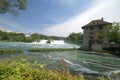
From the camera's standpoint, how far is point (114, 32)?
4962 cm

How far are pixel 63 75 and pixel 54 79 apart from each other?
233 mm

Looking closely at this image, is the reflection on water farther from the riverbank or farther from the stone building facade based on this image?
the stone building facade

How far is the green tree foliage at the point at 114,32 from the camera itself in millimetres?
48875

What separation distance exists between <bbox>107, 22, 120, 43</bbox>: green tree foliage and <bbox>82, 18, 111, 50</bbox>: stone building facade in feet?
7.60

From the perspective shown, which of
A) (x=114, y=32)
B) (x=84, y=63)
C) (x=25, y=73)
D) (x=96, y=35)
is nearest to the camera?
(x=25, y=73)

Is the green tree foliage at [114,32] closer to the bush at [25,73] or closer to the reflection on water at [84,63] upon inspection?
the reflection on water at [84,63]

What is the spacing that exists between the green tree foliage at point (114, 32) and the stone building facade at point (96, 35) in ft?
7.60

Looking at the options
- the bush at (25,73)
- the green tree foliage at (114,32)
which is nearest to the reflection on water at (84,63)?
the bush at (25,73)

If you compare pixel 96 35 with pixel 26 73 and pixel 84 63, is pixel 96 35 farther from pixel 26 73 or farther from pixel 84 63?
pixel 26 73

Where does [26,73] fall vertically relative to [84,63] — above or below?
above

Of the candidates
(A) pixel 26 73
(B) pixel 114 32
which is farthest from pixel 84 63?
(B) pixel 114 32

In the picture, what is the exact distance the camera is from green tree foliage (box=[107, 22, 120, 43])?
4888cm

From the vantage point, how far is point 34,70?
9.92 feet

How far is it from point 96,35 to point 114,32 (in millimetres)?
8382
